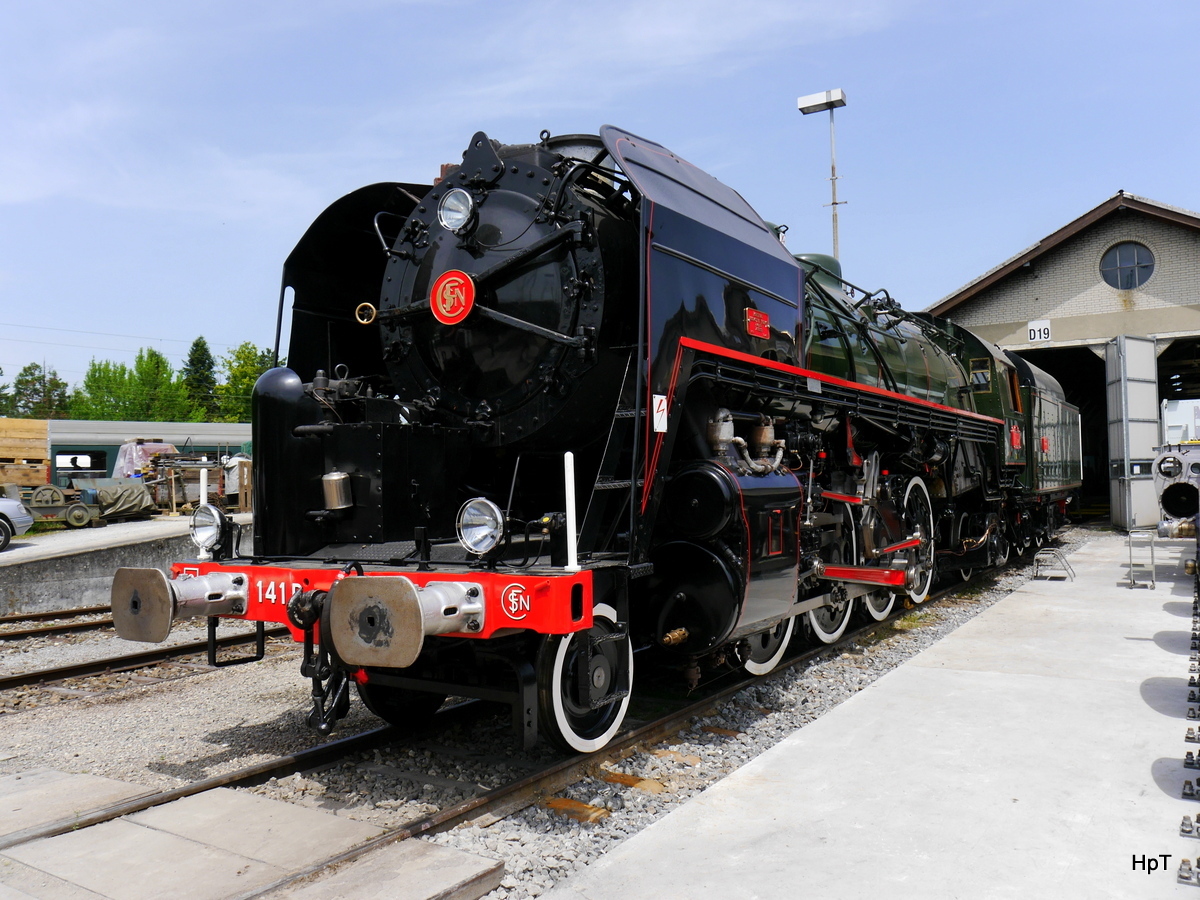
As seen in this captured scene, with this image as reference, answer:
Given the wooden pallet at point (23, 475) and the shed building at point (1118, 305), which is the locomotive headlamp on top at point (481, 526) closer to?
the shed building at point (1118, 305)

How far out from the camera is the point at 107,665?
7094 mm

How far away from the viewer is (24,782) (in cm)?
415

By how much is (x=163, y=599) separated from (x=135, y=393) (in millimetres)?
59611

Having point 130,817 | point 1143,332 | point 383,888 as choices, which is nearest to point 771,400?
point 383,888

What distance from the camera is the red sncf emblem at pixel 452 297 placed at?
Answer: 451 centimetres

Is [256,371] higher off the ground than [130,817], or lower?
higher

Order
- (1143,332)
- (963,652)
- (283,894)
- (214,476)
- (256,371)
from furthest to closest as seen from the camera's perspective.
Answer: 1. (256,371)
2. (214,476)
3. (1143,332)
4. (963,652)
5. (283,894)

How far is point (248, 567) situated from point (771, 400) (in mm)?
3013

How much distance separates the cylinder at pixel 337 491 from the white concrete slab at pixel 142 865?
5.13 feet

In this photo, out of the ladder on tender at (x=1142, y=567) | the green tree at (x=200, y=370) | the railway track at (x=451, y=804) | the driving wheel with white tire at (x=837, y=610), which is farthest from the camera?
the green tree at (x=200, y=370)

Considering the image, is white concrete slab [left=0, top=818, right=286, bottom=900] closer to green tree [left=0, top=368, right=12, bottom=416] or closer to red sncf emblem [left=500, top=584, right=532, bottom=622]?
red sncf emblem [left=500, top=584, right=532, bottom=622]

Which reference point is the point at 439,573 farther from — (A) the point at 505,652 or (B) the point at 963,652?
(B) the point at 963,652

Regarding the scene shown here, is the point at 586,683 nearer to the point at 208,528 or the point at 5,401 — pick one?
the point at 208,528

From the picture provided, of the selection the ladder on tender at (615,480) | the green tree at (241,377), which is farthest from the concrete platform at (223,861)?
the green tree at (241,377)
